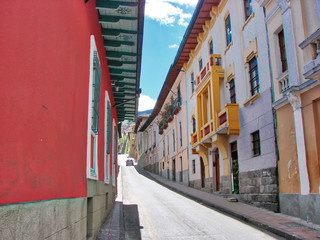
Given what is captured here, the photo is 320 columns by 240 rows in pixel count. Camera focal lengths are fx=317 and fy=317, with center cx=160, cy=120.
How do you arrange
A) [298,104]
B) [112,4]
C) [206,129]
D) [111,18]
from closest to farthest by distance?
[112,4], [111,18], [298,104], [206,129]

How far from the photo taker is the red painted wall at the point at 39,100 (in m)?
2.42

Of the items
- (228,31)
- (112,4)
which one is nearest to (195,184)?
(228,31)

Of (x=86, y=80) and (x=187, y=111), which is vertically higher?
(x=187, y=111)

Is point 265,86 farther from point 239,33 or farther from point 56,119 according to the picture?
point 56,119

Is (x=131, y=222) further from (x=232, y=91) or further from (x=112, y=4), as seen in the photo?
(x=232, y=91)

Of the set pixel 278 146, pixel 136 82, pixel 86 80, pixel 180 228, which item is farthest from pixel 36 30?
pixel 278 146

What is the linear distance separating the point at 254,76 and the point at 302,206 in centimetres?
598

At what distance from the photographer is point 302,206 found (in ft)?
29.8

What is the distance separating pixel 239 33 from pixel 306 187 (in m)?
8.03

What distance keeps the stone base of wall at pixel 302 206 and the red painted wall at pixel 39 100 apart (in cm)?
660

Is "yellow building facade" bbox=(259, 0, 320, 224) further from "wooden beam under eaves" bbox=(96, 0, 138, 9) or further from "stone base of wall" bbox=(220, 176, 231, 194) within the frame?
"stone base of wall" bbox=(220, 176, 231, 194)

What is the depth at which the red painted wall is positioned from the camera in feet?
7.93

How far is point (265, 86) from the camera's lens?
11812mm

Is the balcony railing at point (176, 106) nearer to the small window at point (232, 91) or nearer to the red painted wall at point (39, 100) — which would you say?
the small window at point (232, 91)
